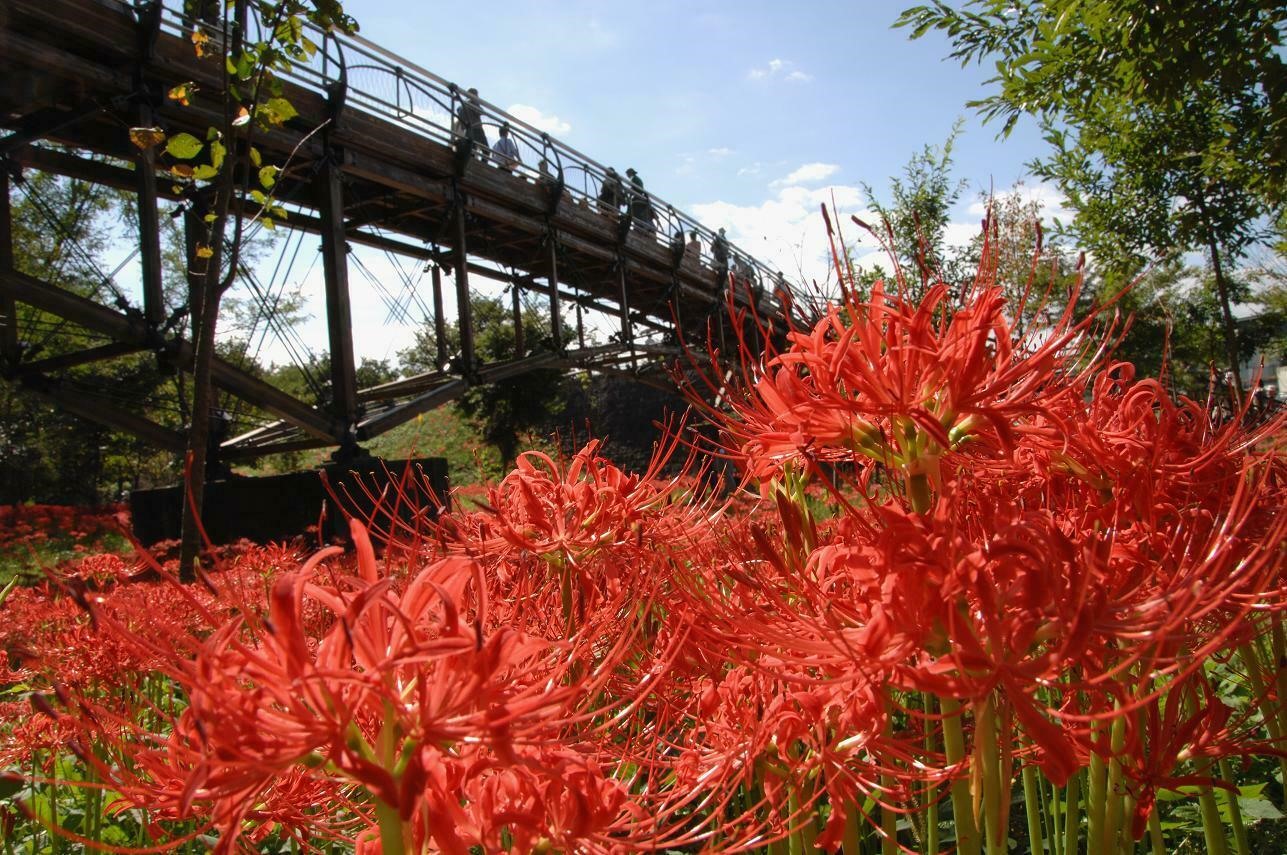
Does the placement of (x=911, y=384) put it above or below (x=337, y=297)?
below

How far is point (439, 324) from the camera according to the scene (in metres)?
11.9

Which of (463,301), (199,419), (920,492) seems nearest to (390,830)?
(920,492)

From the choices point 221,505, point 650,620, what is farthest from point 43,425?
point 650,620

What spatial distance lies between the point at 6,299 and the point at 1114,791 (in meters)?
9.04

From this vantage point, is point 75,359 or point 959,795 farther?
point 75,359

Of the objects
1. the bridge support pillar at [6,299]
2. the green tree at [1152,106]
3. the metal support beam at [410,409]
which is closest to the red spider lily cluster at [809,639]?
the green tree at [1152,106]

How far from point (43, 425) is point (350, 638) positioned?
21.1m

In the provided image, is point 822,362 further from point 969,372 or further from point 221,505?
point 221,505

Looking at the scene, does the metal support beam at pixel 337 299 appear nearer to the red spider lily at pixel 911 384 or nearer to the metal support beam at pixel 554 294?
the metal support beam at pixel 554 294

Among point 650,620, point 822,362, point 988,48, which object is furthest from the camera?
point 988,48

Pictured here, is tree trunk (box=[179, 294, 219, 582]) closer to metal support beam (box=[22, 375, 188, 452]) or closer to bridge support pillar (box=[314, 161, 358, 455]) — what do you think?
metal support beam (box=[22, 375, 188, 452])

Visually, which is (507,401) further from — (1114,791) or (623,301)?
(1114,791)

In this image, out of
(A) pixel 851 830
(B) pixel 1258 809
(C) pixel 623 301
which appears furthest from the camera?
(C) pixel 623 301

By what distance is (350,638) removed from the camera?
778mm
